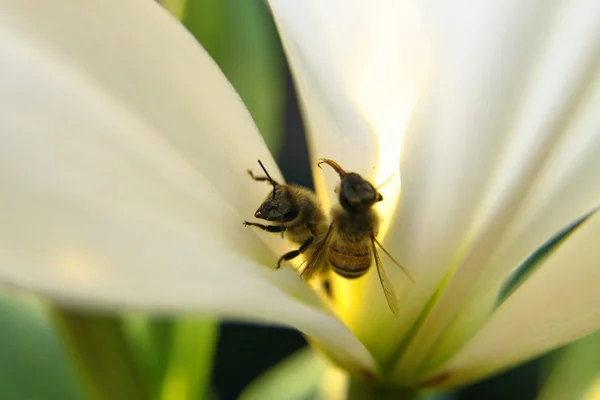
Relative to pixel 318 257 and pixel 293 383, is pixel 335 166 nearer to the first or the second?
pixel 318 257

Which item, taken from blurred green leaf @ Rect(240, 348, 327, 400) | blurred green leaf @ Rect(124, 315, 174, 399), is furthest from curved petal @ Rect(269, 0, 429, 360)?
blurred green leaf @ Rect(240, 348, 327, 400)

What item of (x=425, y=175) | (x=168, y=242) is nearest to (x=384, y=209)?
(x=425, y=175)

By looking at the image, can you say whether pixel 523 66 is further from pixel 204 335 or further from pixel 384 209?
pixel 204 335

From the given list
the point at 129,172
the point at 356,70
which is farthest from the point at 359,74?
the point at 129,172

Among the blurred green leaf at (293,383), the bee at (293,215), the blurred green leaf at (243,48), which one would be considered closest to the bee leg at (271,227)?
the bee at (293,215)

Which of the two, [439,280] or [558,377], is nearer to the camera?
[439,280]

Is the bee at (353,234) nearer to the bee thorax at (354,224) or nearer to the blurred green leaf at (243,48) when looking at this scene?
the bee thorax at (354,224)

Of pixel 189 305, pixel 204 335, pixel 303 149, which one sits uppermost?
pixel 189 305
